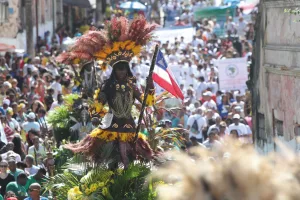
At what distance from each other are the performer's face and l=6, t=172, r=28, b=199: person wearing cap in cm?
283

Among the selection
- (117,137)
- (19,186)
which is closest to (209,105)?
(19,186)

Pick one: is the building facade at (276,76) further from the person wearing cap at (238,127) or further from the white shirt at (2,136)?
the white shirt at (2,136)

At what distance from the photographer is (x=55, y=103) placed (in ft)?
72.2

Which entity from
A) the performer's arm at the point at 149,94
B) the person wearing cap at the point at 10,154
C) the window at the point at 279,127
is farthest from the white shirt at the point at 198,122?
the performer's arm at the point at 149,94

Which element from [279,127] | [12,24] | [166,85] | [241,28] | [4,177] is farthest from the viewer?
[241,28]

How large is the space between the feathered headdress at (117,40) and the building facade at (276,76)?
442cm

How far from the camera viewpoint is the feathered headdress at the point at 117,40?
37.4 ft

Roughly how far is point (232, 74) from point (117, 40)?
52.0 feet

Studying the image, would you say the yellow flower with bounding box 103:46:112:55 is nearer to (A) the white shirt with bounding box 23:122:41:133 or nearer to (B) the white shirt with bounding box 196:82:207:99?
(A) the white shirt with bounding box 23:122:41:133

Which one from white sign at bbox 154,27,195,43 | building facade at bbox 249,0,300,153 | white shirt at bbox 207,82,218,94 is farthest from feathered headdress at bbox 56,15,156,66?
white sign at bbox 154,27,195,43

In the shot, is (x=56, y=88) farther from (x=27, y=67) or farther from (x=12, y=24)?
(x=12, y=24)

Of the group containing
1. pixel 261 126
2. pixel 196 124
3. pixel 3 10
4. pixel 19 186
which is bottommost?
pixel 196 124

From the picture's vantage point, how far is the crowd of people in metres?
14.4

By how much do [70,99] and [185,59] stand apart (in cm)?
1470
